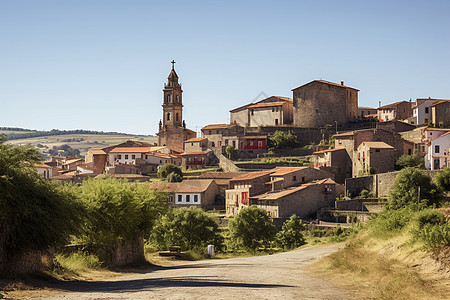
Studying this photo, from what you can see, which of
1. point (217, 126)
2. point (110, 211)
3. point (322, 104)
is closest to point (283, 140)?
point (322, 104)

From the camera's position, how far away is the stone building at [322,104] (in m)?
101

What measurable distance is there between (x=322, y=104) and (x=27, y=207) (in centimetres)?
8493

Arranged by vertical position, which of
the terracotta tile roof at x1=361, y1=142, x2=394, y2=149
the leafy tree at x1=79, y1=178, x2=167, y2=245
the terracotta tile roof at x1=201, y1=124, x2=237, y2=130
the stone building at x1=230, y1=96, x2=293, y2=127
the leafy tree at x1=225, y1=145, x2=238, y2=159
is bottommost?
the leafy tree at x1=79, y1=178, x2=167, y2=245

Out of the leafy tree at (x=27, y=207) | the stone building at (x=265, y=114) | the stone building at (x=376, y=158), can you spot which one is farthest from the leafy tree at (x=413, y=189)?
the stone building at (x=265, y=114)

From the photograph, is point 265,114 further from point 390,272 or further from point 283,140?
point 390,272

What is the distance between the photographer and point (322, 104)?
332ft

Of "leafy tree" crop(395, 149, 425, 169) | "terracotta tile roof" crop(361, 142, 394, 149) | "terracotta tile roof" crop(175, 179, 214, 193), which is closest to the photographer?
"leafy tree" crop(395, 149, 425, 169)

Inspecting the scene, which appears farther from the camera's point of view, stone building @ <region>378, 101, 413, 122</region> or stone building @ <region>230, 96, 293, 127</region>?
stone building @ <region>378, 101, 413, 122</region>

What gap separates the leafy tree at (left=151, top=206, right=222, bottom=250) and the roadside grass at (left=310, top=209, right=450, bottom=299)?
86.8ft

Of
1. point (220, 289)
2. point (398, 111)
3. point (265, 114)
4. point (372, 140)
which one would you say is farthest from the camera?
point (398, 111)

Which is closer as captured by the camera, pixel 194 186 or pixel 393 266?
pixel 393 266

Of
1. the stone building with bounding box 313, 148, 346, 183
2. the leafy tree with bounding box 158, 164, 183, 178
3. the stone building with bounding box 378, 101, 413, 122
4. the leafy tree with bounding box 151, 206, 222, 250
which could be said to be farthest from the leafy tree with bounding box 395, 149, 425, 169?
the leafy tree with bounding box 158, 164, 183, 178

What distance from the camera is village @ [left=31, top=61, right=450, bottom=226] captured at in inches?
2761

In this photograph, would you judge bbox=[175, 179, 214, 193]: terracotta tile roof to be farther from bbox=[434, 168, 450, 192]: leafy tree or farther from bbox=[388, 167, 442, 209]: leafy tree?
bbox=[388, 167, 442, 209]: leafy tree
